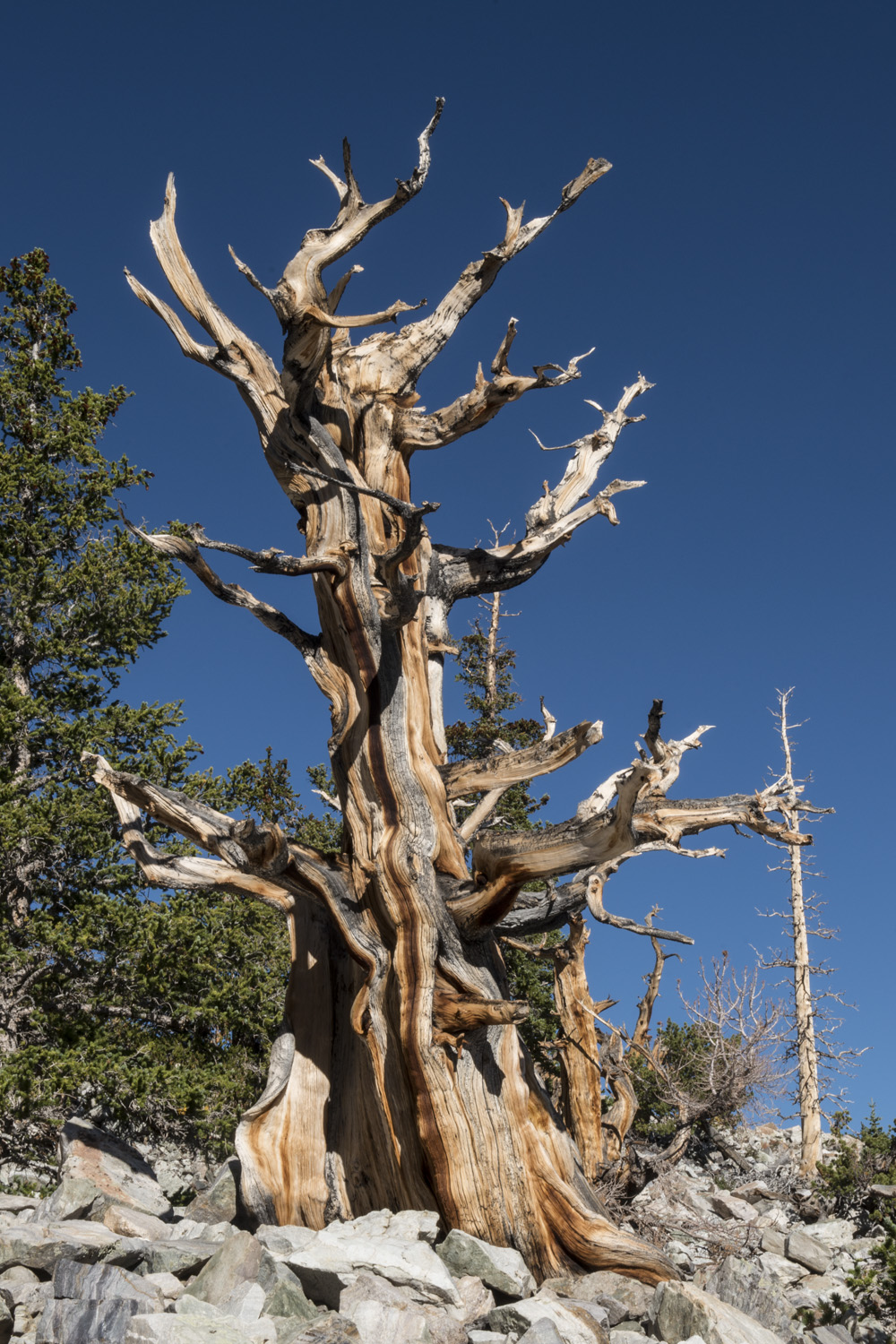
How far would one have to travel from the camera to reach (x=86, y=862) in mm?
10188

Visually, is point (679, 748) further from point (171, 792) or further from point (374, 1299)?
point (374, 1299)

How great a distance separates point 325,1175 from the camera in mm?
5680

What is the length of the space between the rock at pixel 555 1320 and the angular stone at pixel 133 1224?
212 centimetres

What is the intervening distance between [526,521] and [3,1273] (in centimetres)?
519

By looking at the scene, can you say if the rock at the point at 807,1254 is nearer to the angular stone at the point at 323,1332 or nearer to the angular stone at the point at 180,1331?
the angular stone at the point at 323,1332

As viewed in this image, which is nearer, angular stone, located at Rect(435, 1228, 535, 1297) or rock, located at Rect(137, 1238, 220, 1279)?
rock, located at Rect(137, 1238, 220, 1279)

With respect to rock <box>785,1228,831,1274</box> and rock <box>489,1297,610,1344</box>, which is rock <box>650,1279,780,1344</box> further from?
rock <box>785,1228,831,1274</box>

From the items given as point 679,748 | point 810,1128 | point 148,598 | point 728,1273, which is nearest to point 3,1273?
point 728,1273

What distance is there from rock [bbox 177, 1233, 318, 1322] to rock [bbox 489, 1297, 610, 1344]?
75 centimetres

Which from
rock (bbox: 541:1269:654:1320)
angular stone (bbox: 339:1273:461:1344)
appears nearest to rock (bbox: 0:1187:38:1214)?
angular stone (bbox: 339:1273:461:1344)

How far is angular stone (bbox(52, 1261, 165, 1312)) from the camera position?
383cm

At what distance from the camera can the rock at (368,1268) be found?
421cm

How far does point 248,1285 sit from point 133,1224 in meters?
1.60

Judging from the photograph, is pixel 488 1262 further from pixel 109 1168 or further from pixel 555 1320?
pixel 109 1168
